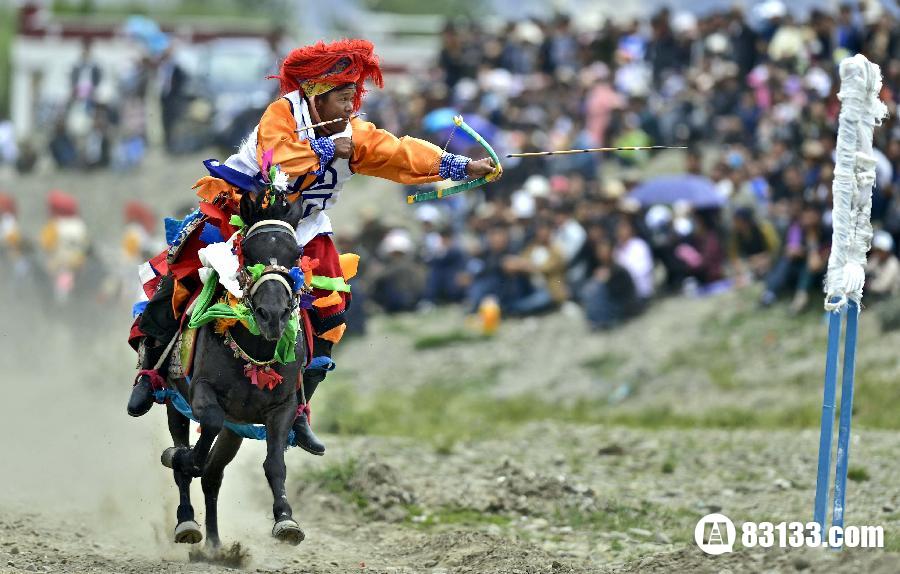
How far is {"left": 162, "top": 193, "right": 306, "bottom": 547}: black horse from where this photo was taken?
882 cm

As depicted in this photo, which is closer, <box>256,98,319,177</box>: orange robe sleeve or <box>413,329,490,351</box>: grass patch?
<box>256,98,319,177</box>: orange robe sleeve

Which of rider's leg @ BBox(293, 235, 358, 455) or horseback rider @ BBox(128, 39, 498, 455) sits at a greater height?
horseback rider @ BBox(128, 39, 498, 455)

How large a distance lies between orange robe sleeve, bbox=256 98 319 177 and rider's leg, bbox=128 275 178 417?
1.22 m

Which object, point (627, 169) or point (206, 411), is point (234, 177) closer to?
point (206, 411)

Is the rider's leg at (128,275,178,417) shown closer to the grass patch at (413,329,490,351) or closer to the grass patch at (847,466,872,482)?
the grass patch at (847,466,872,482)

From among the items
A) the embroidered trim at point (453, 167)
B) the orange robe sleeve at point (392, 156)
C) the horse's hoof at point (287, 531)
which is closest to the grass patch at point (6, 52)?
the orange robe sleeve at point (392, 156)

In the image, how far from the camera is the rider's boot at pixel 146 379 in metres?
10.2

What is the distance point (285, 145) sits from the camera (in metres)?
9.37

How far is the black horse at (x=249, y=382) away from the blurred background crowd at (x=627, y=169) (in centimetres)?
961

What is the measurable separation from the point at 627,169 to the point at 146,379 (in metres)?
15.4

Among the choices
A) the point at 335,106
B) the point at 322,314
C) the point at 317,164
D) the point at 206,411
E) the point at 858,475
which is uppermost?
the point at 335,106

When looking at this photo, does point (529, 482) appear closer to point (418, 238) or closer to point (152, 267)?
point (152, 267)

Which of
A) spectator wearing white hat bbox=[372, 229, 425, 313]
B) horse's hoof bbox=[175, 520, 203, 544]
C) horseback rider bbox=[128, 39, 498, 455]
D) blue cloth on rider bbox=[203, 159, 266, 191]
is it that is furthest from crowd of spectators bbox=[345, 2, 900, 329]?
horse's hoof bbox=[175, 520, 203, 544]

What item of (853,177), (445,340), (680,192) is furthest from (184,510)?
(680,192)
